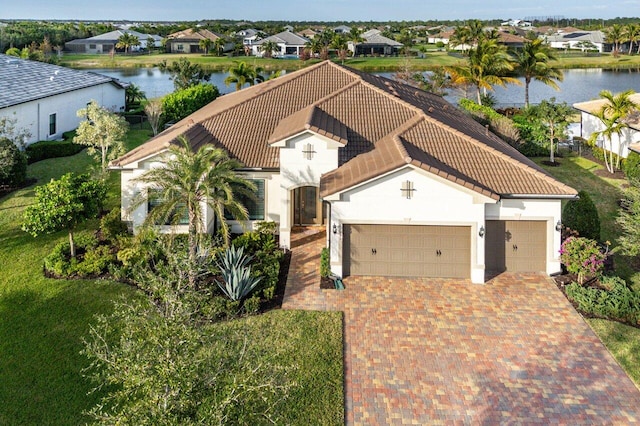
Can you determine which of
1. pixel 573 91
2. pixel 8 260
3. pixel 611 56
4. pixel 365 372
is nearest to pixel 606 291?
pixel 365 372

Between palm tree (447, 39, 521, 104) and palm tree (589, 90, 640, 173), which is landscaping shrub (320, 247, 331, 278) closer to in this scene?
palm tree (589, 90, 640, 173)

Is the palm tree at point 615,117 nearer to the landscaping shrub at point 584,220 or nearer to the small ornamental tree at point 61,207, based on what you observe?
the landscaping shrub at point 584,220

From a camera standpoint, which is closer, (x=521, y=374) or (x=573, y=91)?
(x=521, y=374)

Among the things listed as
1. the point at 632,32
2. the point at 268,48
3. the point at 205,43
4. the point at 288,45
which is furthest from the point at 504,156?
the point at 632,32

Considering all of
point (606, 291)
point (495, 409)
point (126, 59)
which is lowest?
point (495, 409)

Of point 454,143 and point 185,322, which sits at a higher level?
point 454,143

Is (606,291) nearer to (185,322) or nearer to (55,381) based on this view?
(185,322)

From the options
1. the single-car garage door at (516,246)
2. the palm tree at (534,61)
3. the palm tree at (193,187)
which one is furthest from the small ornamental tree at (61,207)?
the palm tree at (534,61)
